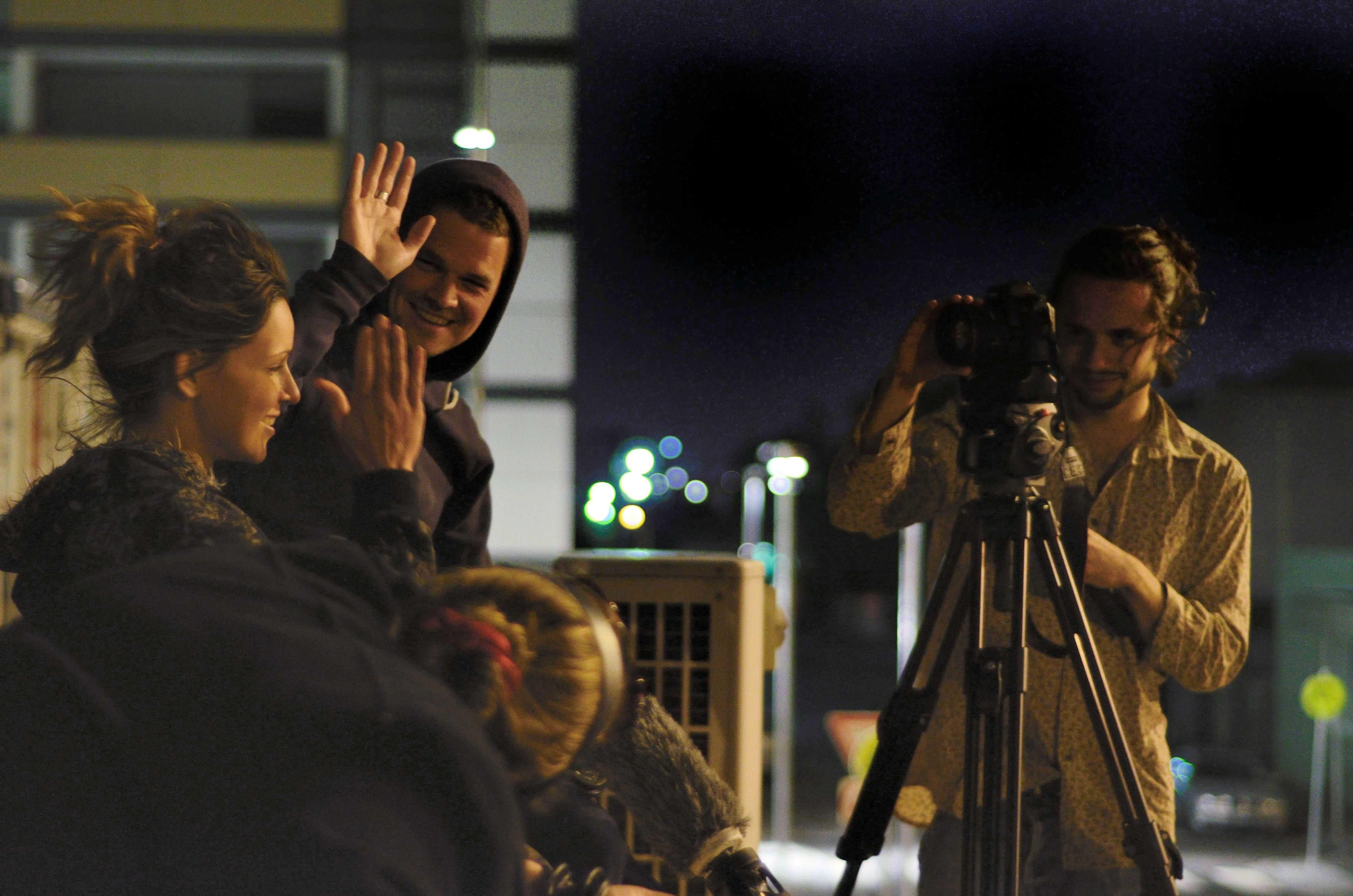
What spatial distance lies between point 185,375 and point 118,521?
0.21m

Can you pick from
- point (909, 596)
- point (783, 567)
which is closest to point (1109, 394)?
point (909, 596)

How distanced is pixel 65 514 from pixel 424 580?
1.27ft

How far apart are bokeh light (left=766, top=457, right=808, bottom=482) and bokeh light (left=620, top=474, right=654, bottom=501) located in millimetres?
266

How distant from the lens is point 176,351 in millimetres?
1271

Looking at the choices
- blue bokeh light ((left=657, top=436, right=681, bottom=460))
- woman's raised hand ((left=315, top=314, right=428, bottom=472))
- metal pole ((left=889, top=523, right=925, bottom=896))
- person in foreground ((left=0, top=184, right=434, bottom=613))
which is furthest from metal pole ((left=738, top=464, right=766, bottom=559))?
person in foreground ((left=0, top=184, right=434, bottom=613))

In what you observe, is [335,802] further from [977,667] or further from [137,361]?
[977,667]

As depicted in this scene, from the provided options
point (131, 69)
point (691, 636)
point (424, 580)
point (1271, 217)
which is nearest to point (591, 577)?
point (691, 636)

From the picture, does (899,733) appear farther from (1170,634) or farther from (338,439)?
(338,439)

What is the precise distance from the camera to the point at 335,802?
911mm

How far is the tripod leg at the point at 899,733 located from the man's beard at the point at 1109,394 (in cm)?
29

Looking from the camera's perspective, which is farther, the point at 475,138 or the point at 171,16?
the point at 171,16

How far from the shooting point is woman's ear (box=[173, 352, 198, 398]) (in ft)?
4.18

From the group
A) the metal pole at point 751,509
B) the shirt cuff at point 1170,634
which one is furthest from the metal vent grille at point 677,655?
the metal pole at point 751,509

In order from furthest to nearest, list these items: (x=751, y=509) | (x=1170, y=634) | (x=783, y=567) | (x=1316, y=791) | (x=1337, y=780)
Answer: (x=1337, y=780), (x=751, y=509), (x=1316, y=791), (x=783, y=567), (x=1170, y=634)
